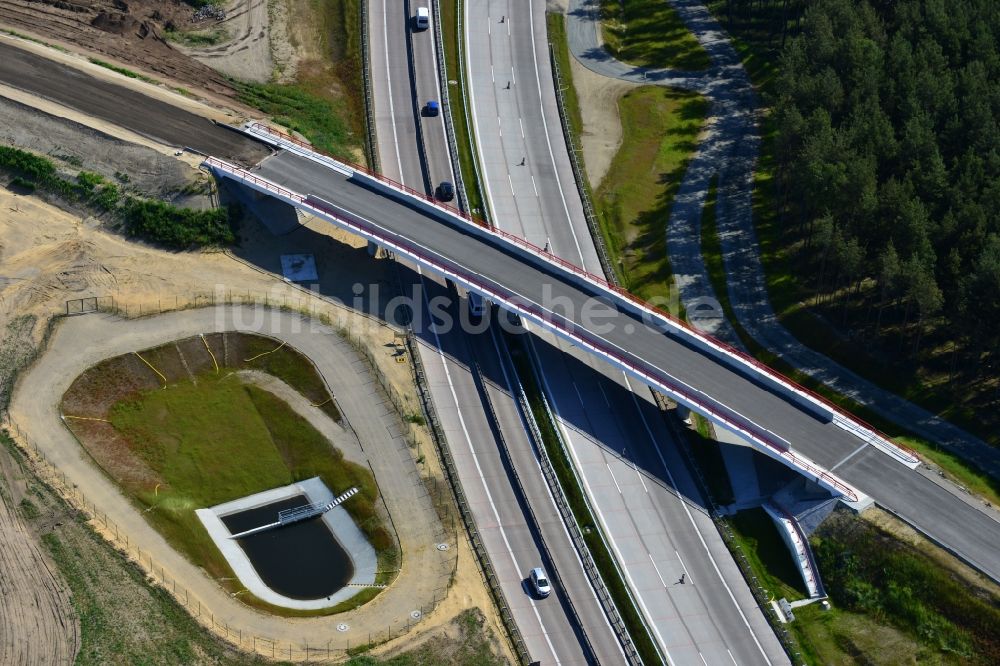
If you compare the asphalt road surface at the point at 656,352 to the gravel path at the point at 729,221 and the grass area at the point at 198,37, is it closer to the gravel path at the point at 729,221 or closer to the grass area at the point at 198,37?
the gravel path at the point at 729,221

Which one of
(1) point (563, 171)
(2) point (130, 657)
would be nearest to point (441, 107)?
(1) point (563, 171)

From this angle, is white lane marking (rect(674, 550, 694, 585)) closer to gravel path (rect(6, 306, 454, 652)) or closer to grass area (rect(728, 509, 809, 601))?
grass area (rect(728, 509, 809, 601))

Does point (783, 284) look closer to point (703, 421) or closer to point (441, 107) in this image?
point (703, 421)

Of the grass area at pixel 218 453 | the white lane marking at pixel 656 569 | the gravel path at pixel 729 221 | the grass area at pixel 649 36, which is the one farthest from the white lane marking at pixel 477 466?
the grass area at pixel 649 36

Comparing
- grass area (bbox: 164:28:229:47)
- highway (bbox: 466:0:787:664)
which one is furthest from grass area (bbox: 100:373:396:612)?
grass area (bbox: 164:28:229:47)

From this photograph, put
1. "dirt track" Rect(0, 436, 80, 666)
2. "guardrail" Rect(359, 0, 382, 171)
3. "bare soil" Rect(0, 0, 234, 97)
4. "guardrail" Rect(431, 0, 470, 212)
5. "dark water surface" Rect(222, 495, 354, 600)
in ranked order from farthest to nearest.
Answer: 1. "bare soil" Rect(0, 0, 234, 97)
2. "guardrail" Rect(359, 0, 382, 171)
3. "guardrail" Rect(431, 0, 470, 212)
4. "dark water surface" Rect(222, 495, 354, 600)
5. "dirt track" Rect(0, 436, 80, 666)

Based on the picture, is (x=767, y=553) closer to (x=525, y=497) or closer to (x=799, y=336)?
(x=525, y=497)

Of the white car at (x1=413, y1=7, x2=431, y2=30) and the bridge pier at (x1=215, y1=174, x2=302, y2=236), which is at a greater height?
the white car at (x1=413, y1=7, x2=431, y2=30)
